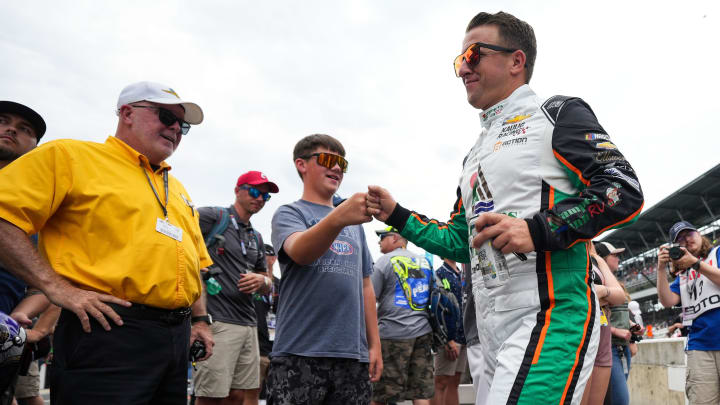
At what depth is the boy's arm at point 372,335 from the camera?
11.5ft

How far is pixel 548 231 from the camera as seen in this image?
184cm

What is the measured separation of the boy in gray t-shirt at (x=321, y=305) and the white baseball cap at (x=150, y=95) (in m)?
0.89

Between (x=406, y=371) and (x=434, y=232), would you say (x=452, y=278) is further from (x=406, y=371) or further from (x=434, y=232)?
(x=434, y=232)

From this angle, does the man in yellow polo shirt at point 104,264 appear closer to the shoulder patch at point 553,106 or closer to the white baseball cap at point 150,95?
the white baseball cap at point 150,95

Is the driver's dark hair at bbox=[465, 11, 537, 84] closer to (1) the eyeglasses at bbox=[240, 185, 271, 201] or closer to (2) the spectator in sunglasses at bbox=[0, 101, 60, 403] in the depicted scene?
(2) the spectator in sunglasses at bbox=[0, 101, 60, 403]

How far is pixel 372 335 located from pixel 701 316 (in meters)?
3.93

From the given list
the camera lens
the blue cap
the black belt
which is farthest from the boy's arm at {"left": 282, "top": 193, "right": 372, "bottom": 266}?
the blue cap

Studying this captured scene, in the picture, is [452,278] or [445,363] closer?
[445,363]

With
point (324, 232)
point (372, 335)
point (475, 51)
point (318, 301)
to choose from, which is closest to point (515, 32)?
point (475, 51)

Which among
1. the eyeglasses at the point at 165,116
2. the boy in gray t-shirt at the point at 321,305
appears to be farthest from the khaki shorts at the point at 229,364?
the eyeglasses at the point at 165,116

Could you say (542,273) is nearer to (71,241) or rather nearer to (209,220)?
(71,241)

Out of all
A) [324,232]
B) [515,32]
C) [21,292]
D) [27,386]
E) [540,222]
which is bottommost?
[27,386]

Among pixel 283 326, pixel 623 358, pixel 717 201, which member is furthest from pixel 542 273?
pixel 717 201

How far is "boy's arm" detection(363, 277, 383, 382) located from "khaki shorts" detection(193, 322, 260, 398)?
1997 millimetres
